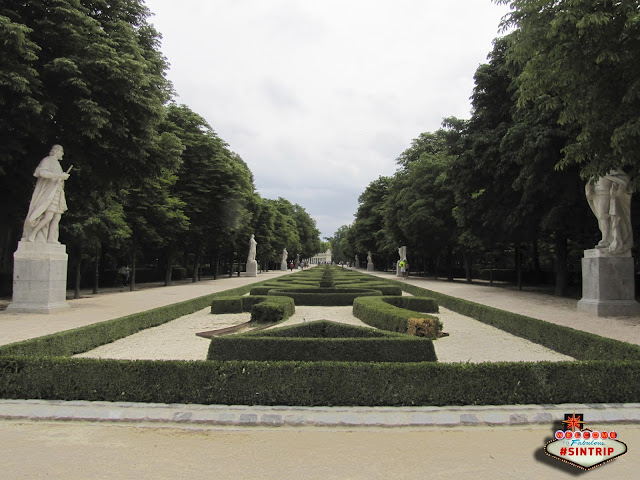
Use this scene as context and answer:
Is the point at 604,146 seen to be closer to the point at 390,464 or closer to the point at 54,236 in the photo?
the point at 390,464

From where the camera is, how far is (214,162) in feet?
104

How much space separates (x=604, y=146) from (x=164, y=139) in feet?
49.9

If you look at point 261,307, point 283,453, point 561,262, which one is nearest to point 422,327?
point 261,307

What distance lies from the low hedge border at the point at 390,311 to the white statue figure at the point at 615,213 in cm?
626

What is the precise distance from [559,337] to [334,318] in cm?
676

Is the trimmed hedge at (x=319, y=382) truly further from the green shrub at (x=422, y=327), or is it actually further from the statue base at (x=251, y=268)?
the statue base at (x=251, y=268)

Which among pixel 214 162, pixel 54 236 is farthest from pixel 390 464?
pixel 214 162

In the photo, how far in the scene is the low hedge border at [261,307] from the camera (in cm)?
1288

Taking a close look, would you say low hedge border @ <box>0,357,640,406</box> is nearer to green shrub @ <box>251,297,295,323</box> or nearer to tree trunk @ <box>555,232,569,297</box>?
green shrub @ <box>251,297,295,323</box>

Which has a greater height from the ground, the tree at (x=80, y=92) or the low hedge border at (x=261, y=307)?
the tree at (x=80, y=92)

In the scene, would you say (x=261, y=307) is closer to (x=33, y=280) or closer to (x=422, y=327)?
(x=422, y=327)

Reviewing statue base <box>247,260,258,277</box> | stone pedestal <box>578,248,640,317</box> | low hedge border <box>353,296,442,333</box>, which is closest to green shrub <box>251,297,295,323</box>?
low hedge border <box>353,296,442,333</box>

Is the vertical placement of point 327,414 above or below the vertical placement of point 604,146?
below

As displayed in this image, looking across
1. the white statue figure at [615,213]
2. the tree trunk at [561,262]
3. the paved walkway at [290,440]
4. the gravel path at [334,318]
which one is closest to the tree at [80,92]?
the gravel path at [334,318]
